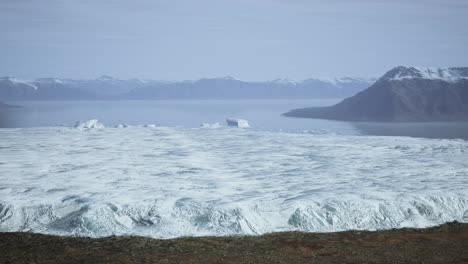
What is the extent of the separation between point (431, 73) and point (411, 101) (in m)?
28.3

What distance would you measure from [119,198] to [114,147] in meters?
9.88

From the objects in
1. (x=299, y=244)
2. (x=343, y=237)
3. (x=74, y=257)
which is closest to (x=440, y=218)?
(x=343, y=237)

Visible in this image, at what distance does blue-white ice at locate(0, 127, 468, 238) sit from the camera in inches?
412

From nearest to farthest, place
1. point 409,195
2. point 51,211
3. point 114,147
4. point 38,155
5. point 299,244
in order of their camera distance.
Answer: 1. point 299,244
2. point 51,211
3. point 409,195
4. point 38,155
5. point 114,147

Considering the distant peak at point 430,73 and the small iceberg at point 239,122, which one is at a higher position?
the distant peak at point 430,73

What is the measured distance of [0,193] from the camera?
1232cm

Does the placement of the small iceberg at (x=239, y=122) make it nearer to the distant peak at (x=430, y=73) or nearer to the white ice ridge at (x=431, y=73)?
the distant peak at (x=430, y=73)

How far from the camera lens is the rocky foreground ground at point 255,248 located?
8.09 m

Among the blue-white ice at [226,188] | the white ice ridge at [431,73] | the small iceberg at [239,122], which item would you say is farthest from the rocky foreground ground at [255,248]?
the white ice ridge at [431,73]

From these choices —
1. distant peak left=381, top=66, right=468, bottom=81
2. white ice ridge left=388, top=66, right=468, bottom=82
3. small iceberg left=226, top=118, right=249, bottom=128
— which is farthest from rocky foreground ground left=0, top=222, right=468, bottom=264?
white ice ridge left=388, top=66, right=468, bottom=82

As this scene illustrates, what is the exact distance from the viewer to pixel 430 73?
6890 inches

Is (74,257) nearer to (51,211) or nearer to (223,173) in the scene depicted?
(51,211)


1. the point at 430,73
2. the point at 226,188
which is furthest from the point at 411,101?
the point at 226,188

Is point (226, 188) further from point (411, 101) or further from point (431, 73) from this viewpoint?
point (431, 73)
